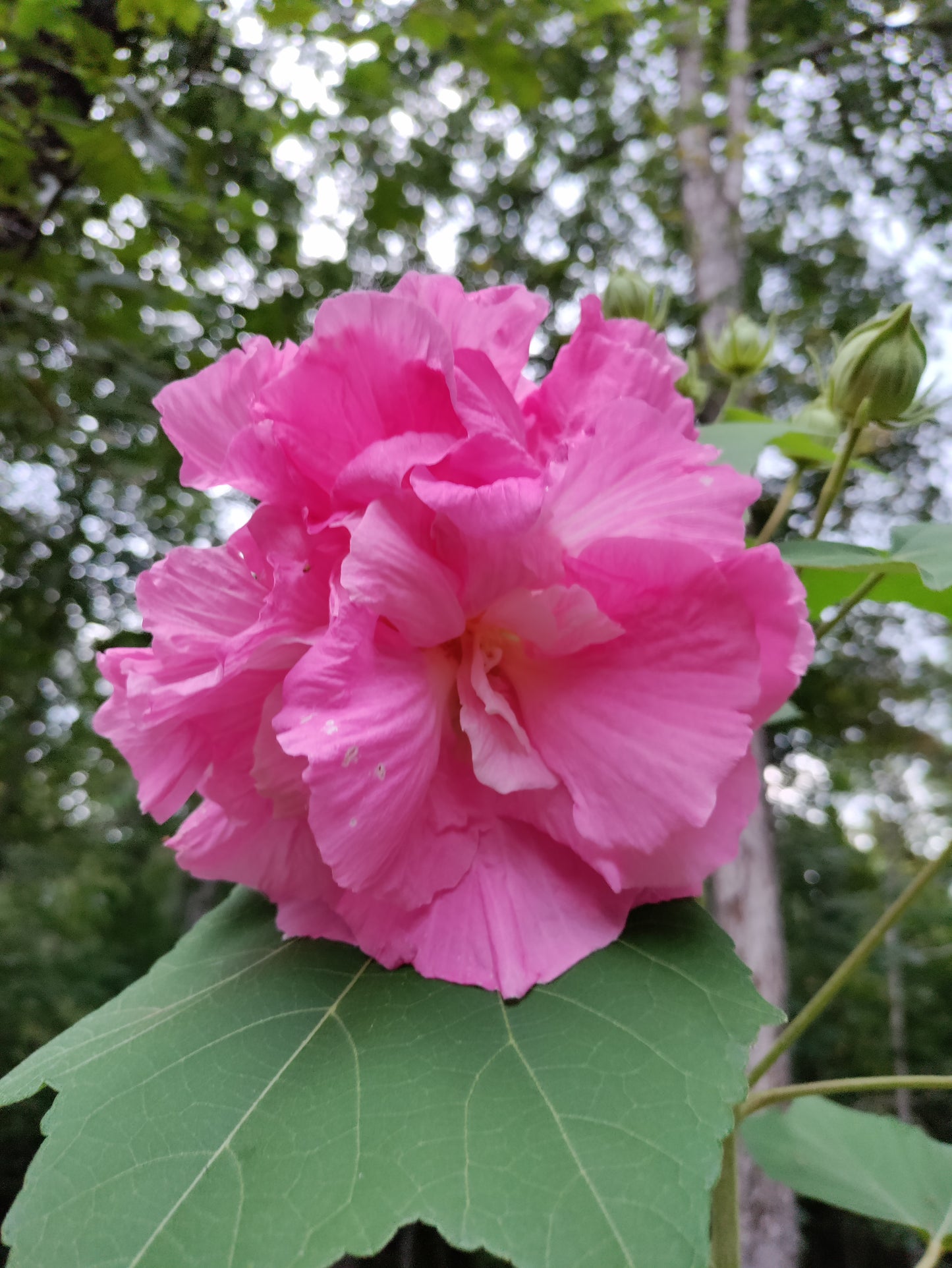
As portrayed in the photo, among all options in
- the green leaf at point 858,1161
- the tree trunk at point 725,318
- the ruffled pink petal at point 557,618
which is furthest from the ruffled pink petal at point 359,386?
the tree trunk at point 725,318

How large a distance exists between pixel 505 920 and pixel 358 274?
218cm

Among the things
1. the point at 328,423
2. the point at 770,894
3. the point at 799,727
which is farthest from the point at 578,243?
the point at 328,423

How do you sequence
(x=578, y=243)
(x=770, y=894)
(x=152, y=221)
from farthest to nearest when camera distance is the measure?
(x=578, y=243) < (x=770, y=894) < (x=152, y=221)

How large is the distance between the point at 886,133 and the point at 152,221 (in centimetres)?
672

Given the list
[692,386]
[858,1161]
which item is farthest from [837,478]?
[858,1161]

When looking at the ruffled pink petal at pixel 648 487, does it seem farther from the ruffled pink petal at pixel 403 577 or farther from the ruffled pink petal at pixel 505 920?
the ruffled pink petal at pixel 505 920

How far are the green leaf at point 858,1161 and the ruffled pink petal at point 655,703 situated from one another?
2.47 ft

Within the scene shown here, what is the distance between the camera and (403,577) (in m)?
0.49

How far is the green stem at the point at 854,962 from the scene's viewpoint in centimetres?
64

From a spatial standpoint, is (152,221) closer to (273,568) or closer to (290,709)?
(273,568)

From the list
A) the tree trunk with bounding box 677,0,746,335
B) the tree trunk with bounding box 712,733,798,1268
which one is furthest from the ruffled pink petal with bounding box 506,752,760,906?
the tree trunk with bounding box 677,0,746,335

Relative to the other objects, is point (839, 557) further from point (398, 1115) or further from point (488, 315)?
A: point (398, 1115)

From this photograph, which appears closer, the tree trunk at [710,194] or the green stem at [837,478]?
the green stem at [837,478]

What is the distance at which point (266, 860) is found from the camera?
1.94ft
